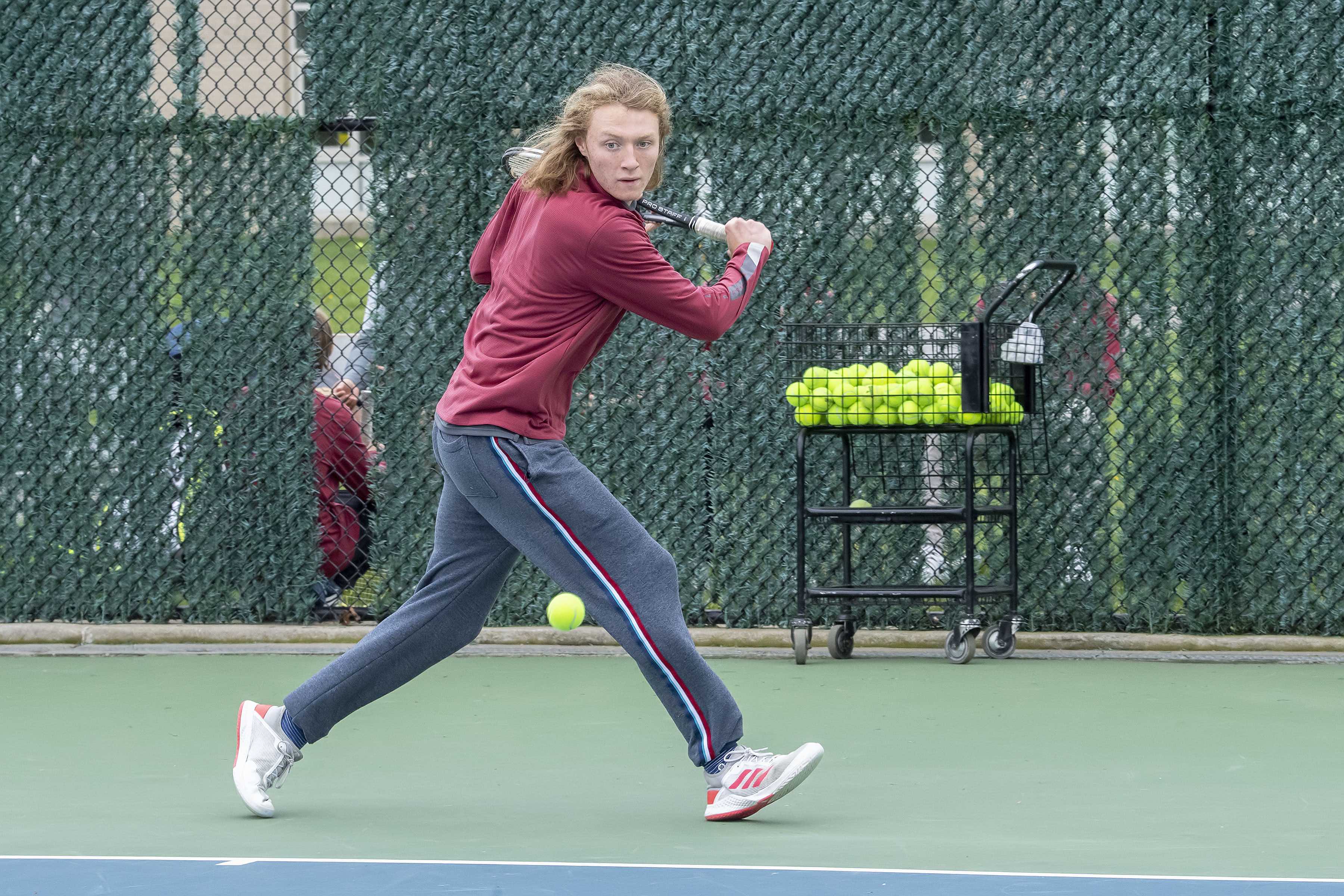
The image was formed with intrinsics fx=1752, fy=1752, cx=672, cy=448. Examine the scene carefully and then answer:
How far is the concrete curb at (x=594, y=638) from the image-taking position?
6.85 meters

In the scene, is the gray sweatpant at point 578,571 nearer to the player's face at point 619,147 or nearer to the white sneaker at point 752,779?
the white sneaker at point 752,779

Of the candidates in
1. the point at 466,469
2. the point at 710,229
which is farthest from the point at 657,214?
the point at 466,469

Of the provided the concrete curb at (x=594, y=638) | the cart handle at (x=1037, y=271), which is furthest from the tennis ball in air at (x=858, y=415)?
the concrete curb at (x=594, y=638)

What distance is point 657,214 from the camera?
176 inches

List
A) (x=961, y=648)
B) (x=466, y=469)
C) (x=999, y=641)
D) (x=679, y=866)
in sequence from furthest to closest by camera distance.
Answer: (x=999, y=641), (x=961, y=648), (x=466, y=469), (x=679, y=866)

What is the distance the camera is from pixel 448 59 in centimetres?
711

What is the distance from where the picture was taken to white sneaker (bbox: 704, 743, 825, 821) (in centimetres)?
402

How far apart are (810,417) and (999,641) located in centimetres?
115

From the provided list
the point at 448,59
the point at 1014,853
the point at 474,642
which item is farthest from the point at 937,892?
the point at 448,59

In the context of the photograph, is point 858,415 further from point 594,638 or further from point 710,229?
point 710,229

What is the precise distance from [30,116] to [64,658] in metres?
2.24

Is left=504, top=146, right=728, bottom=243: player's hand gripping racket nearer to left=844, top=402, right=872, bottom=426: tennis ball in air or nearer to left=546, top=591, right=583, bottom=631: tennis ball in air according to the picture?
left=546, top=591, right=583, bottom=631: tennis ball in air

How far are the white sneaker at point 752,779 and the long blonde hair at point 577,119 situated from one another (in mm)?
1392

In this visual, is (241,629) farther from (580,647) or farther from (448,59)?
(448,59)
